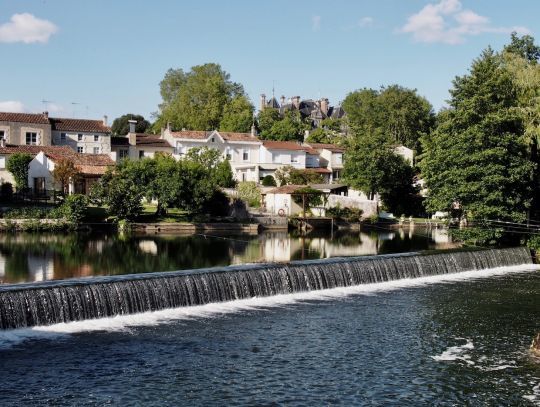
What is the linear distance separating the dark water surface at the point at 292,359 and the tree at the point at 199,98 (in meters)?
71.9

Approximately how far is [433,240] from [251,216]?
50.0 ft

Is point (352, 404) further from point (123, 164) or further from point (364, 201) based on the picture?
point (364, 201)

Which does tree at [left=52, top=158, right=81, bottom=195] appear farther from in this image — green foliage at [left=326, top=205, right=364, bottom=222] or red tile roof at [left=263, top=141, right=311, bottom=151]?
red tile roof at [left=263, top=141, right=311, bottom=151]

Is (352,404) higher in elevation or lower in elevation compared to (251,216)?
lower

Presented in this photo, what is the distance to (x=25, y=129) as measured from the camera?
68.6 meters

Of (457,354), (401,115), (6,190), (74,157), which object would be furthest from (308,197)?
(457,354)

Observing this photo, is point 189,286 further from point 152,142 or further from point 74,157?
point 152,142

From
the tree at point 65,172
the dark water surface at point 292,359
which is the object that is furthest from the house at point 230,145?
the dark water surface at point 292,359

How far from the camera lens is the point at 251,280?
2594 cm

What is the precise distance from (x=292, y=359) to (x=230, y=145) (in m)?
61.9

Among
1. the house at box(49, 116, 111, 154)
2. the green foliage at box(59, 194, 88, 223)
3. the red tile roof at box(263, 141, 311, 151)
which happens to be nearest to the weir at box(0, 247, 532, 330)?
the green foliage at box(59, 194, 88, 223)

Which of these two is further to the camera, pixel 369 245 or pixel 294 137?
pixel 294 137

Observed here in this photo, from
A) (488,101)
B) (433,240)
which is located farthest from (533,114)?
(433,240)

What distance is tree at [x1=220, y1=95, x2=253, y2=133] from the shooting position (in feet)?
303
